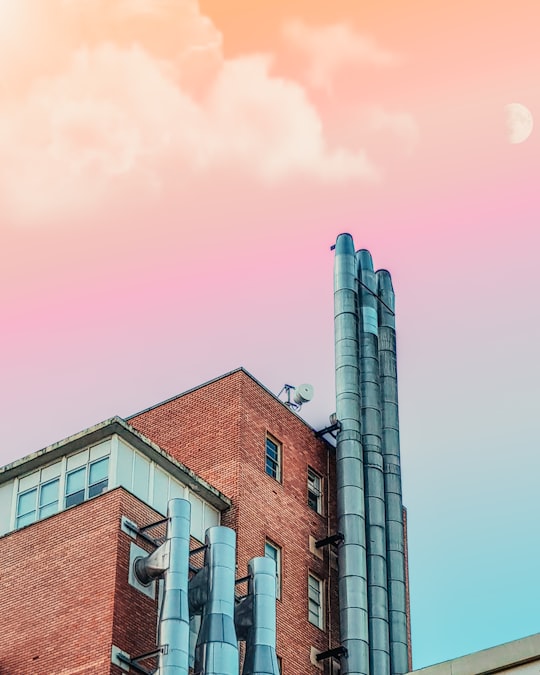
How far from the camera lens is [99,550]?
1948 inches

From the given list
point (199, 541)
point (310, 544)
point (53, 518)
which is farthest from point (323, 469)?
point (53, 518)

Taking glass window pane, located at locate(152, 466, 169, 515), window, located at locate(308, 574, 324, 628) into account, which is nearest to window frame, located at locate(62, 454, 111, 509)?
glass window pane, located at locate(152, 466, 169, 515)

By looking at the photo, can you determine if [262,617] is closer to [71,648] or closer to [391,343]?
[71,648]

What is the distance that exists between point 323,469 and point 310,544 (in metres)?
4.04

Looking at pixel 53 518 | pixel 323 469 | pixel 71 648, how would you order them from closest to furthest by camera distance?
1. pixel 71 648
2. pixel 53 518
3. pixel 323 469

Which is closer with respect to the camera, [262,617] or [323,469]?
[262,617]

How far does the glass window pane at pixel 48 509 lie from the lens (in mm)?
52600

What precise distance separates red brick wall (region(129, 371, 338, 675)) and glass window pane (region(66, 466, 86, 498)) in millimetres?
5668

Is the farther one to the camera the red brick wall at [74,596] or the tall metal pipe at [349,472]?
the tall metal pipe at [349,472]

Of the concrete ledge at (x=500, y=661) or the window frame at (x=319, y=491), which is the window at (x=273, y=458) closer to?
the window frame at (x=319, y=491)

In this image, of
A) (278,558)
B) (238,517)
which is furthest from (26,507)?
(278,558)

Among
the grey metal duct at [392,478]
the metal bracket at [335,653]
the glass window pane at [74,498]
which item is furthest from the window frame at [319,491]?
the glass window pane at [74,498]

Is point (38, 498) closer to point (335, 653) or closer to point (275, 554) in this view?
point (275, 554)

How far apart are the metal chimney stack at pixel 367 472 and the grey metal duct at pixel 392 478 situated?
0.13ft
